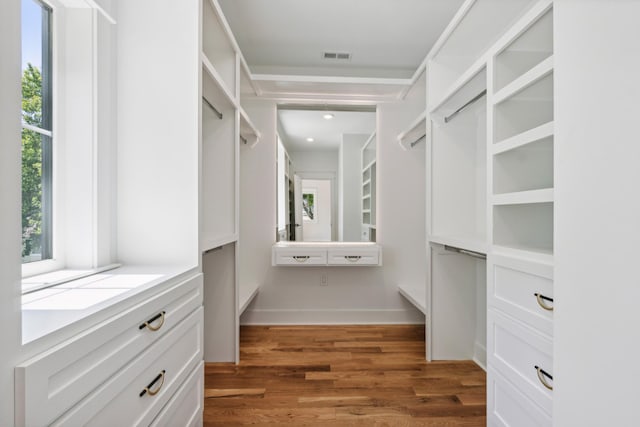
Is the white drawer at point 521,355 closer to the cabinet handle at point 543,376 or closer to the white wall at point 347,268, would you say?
the cabinet handle at point 543,376

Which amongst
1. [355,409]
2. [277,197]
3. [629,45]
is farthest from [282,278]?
[629,45]

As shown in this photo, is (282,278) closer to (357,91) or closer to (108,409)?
(357,91)

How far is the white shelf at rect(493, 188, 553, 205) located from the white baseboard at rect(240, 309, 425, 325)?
6.34 feet

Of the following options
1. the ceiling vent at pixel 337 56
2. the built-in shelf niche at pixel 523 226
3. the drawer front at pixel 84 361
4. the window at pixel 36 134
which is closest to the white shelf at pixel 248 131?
the ceiling vent at pixel 337 56

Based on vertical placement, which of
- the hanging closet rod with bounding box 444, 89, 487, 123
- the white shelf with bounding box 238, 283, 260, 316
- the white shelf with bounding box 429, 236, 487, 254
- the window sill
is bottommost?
the white shelf with bounding box 238, 283, 260, 316

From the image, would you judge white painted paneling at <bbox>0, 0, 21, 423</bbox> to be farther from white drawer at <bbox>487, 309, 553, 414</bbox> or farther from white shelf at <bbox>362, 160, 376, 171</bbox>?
white shelf at <bbox>362, 160, 376, 171</bbox>

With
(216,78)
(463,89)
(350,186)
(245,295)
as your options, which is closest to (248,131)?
(216,78)

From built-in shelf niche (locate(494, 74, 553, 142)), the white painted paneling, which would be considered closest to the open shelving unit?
built-in shelf niche (locate(494, 74, 553, 142))

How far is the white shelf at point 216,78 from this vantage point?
1.49 metres

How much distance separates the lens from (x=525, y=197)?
46.7 inches

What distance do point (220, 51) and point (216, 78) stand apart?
0.57 meters

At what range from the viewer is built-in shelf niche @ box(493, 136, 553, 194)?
1.31m

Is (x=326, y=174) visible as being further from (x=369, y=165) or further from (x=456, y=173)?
(x=456, y=173)

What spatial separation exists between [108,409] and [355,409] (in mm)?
1315
